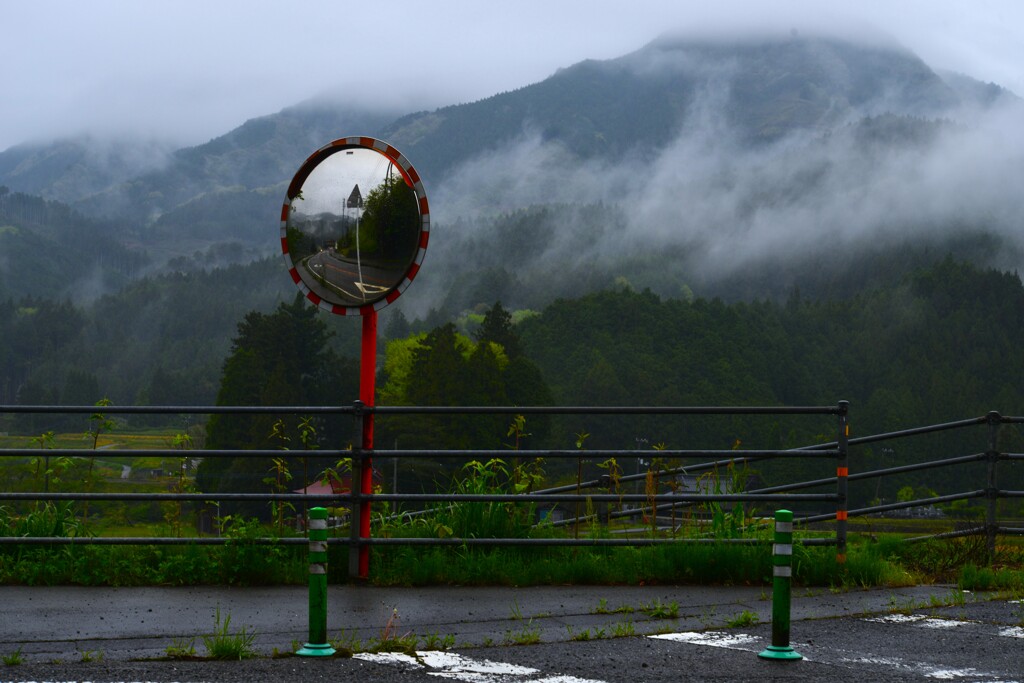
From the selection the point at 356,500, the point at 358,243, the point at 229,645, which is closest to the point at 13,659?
the point at 229,645

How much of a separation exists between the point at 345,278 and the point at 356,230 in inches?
14.9

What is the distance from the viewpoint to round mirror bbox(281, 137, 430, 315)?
909 cm

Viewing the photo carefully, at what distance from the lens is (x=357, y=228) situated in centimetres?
909

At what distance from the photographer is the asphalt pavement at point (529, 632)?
19.1 feet

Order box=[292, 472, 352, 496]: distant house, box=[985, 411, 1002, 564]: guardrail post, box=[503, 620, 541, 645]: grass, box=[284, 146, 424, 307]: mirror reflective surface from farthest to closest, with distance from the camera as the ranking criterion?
box=[985, 411, 1002, 564]: guardrail post → box=[292, 472, 352, 496]: distant house → box=[284, 146, 424, 307]: mirror reflective surface → box=[503, 620, 541, 645]: grass

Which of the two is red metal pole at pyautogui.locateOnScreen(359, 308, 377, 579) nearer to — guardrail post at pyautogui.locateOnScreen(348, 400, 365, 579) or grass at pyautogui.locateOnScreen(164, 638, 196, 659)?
guardrail post at pyautogui.locateOnScreen(348, 400, 365, 579)

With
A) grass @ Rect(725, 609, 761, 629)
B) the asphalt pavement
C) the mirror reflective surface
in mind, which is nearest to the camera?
the asphalt pavement

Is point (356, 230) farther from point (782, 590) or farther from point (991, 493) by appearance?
point (991, 493)

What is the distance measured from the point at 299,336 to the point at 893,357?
339 feet

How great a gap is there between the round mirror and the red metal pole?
284mm

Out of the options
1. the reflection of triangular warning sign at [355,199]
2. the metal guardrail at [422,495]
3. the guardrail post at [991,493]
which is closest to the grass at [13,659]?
the metal guardrail at [422,495]

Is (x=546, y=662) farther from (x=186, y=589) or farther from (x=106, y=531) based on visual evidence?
(x=106, y=531)

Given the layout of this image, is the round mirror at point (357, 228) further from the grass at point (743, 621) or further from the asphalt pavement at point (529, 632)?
the grass at point (743, 621)

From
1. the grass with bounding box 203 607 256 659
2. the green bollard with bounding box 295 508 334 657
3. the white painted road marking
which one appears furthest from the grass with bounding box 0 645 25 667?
the white painted road marking
